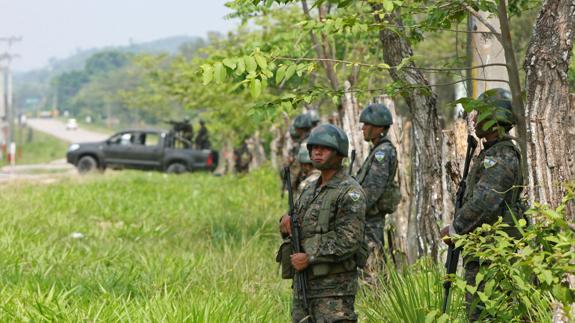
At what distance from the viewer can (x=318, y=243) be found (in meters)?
5.73

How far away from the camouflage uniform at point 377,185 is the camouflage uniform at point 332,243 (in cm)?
219

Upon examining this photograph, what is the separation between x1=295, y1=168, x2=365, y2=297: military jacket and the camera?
5.70 metres

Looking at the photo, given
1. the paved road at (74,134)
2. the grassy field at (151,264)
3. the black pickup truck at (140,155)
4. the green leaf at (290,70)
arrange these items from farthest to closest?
the paved road at (74,134), the black pickup truck at (140,155), the grassy field at (151,264), the green leaf at (290,70)

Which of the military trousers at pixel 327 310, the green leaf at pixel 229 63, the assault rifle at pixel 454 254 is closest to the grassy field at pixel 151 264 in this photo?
the assault rifle at pixel 454 254

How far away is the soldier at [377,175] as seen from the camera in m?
8.07

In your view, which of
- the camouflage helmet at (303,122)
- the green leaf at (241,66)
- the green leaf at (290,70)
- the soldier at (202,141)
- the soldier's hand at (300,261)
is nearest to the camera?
the green leaf at (241,66)

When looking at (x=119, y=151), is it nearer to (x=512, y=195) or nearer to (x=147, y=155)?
(x=147, y=155)

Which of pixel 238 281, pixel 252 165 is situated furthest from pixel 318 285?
pixel 252 165

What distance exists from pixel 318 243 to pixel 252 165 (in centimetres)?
2611

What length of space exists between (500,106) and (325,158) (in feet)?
3.30

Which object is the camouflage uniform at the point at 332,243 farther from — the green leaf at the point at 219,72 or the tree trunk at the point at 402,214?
the tree trunk at the point at 402,214

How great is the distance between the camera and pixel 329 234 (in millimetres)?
5723

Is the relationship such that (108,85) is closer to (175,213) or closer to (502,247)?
(175,213)

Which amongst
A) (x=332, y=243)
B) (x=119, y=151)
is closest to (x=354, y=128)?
(x=332, y=243)
